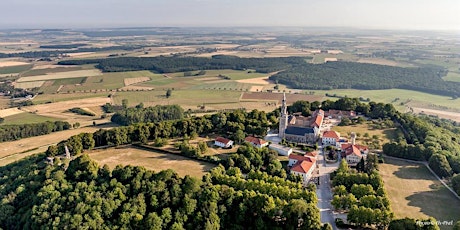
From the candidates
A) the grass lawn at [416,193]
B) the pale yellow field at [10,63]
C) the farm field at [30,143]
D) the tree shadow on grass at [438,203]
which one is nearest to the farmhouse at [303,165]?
the grass lawn at [416,193]

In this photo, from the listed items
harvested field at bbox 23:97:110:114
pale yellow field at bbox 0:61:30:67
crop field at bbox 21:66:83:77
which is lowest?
harvested field at bbox 23:97:110:114

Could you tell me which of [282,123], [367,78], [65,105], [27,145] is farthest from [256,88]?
[27,145]

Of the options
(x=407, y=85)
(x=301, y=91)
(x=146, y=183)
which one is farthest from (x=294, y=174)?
(x=407, y=85)

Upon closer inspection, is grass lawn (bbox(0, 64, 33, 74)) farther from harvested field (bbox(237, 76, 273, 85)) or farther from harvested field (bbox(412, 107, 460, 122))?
harvested field (bbox(412, 107, 460, 122))

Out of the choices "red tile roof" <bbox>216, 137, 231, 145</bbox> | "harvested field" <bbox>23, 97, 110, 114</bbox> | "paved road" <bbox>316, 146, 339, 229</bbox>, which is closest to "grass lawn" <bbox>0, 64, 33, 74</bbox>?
"harvested field" <bbox>23, 97, 110, 114</bbox>

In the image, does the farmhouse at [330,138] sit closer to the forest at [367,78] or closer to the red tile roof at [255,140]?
the red tile roof at [255,140]

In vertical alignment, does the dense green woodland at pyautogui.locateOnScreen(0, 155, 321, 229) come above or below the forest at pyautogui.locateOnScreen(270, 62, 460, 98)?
below

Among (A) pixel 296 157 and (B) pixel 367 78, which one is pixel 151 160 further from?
(B) pixel 367 78
